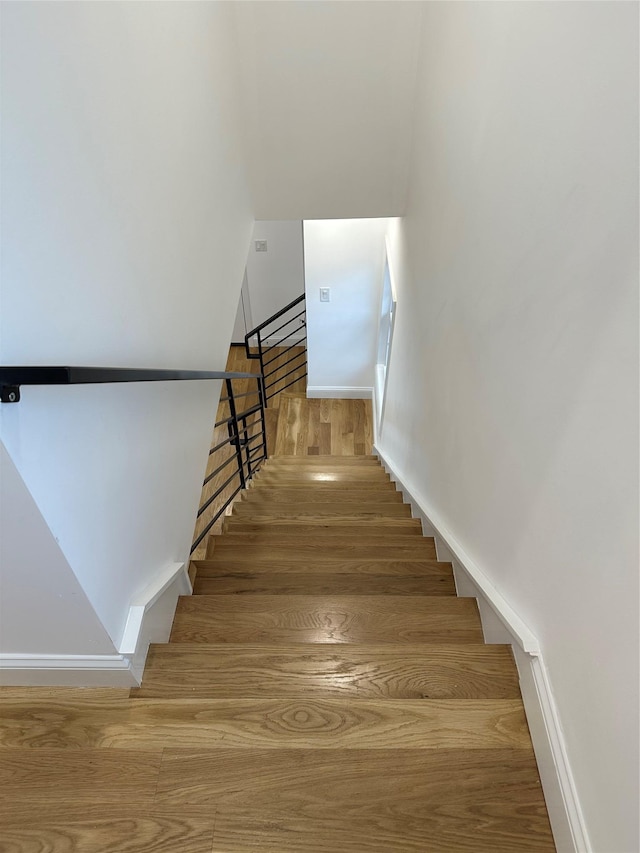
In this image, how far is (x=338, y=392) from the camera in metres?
5.27

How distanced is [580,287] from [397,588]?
4.05 feet

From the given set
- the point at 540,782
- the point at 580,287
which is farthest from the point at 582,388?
the point at 540,782

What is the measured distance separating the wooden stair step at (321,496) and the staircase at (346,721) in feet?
3.84

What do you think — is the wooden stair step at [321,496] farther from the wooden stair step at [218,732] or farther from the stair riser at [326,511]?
the wooden stair step at [218,732]

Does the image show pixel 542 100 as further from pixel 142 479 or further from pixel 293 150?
pixel 293 150

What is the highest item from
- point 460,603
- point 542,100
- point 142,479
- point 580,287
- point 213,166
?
point 542,100

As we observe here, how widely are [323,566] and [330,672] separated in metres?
0.70

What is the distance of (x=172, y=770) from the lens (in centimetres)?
102

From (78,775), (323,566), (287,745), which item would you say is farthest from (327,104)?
(78,775)

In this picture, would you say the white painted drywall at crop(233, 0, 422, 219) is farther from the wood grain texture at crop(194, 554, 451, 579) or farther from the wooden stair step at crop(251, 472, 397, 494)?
the wood grain texture at crop(194, 554, 451, 579)

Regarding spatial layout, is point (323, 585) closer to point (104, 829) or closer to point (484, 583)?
point (484, 583)

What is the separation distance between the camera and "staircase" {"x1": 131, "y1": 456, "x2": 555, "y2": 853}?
3.11ft

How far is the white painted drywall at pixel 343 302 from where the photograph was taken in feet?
13.6

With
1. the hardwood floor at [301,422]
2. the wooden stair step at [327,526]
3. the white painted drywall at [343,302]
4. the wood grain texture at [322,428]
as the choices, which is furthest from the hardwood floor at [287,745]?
the white painted drywall at [343,302]
